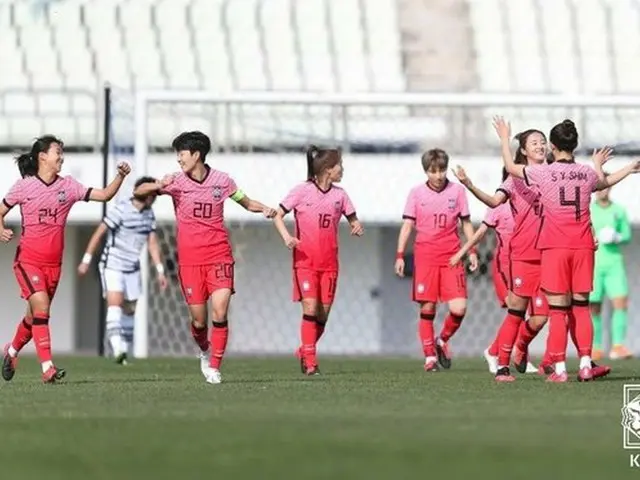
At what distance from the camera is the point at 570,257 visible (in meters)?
12.8

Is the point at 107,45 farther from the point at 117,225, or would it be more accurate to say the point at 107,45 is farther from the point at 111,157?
the point at 117,225

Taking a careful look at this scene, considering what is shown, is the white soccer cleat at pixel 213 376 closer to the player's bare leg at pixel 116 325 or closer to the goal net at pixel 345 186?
the player's bare leg at pixel 116 325

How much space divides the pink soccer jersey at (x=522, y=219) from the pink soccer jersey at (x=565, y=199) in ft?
2.43

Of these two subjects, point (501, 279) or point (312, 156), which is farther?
point (501, 279)

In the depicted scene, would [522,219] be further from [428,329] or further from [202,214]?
[202,214]

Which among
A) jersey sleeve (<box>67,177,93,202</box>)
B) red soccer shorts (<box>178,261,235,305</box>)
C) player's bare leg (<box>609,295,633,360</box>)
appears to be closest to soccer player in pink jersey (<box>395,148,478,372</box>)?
red soccer shorts (<box>178,261,235,305</box>)

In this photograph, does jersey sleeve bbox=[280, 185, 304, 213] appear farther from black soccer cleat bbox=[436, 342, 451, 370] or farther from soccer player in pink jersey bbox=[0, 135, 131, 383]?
black soccer cleat bbox=[436, 342, 451, 370]

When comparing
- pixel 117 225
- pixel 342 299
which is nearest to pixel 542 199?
pixel 117 225

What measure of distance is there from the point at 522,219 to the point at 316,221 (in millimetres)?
1877

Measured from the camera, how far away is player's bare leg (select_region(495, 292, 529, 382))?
13500 mm

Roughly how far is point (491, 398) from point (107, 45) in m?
21.3

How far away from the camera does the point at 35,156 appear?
13719mm

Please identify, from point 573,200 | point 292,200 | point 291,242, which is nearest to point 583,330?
point 573,200

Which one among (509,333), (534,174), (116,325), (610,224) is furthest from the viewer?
(610,224)
